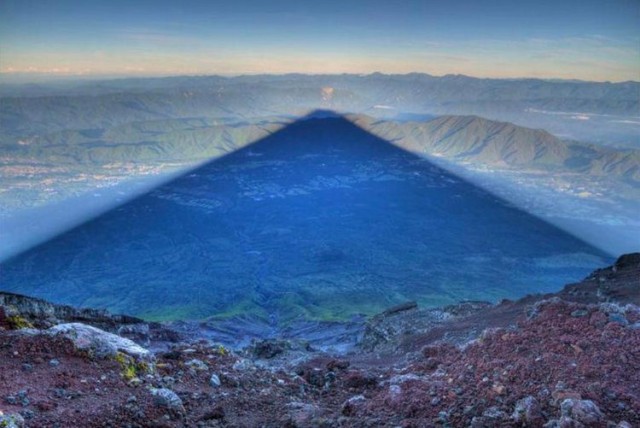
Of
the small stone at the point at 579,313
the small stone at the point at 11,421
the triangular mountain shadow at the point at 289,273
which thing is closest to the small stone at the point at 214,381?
the small stone at the point at 11,421

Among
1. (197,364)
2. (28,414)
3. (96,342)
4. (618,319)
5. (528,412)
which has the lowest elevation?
(197,364)

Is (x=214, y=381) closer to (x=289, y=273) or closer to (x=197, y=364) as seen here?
(x=197, y=364)

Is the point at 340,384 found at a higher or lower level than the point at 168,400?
lower

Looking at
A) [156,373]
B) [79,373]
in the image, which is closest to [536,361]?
[156,373]

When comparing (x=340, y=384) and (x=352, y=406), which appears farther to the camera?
(x=340, y=384)

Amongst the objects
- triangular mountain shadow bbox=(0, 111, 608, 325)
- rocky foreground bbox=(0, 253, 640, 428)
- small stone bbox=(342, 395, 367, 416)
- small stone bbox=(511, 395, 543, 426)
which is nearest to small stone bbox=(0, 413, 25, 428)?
rocky foreground bbox=(0, 253, 640, 428)

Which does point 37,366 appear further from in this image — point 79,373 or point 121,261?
point 121,261

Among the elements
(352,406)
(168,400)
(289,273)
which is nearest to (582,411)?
(352,406)

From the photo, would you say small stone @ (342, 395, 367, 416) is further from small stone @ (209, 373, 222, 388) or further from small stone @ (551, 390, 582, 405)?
small stone @ (551, 390, 582, 405)
